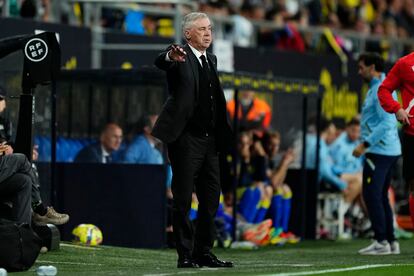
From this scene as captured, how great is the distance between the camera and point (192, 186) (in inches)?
425

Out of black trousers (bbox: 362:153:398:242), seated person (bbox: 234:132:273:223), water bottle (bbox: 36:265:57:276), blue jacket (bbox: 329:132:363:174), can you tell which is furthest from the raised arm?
blue jacket (bbox: 329:132:363:174)

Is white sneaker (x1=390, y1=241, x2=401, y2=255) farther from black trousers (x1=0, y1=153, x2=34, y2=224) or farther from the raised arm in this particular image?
the raised arm

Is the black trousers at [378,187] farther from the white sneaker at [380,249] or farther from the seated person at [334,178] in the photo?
the seated person at [334,178]

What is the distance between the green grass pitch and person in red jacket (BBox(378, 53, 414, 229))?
33.2 inches

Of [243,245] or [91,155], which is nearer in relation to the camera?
[91,155]

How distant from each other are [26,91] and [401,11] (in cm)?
1887

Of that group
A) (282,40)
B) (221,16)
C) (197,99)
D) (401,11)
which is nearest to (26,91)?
(197,99)

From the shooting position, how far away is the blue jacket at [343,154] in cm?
1969

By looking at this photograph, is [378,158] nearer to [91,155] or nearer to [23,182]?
[91,155]

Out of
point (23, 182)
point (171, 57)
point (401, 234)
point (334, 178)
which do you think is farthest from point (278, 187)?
point (171, 57)

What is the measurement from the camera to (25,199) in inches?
457

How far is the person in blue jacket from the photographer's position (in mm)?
14250

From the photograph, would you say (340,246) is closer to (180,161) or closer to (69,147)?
(69,147)

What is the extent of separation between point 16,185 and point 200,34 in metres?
2.11
